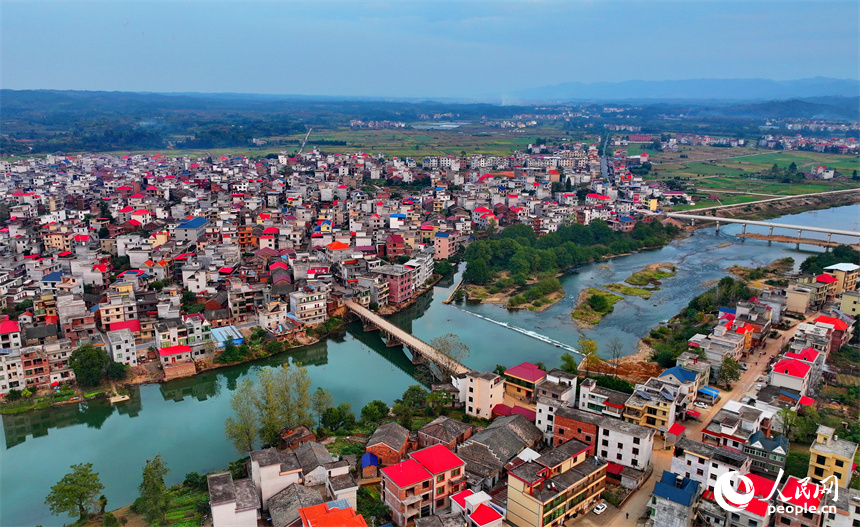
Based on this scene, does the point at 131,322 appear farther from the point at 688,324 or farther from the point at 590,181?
the point at 590,181

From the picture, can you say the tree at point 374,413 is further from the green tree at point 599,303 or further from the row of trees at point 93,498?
the green tree at point 599,303

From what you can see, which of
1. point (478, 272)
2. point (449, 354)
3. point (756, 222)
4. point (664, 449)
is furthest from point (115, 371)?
point (756, 222)

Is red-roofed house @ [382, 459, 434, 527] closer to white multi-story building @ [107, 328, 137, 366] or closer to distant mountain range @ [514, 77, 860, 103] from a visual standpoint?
white multi-story building @ [107, 328, 137, 366]

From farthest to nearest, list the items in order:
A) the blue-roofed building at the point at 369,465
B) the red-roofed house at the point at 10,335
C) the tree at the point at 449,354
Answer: the tree at the point at 449,354 → the red-roofed house at the point at 10,335 → the blue-roofed building at the point at 369,465

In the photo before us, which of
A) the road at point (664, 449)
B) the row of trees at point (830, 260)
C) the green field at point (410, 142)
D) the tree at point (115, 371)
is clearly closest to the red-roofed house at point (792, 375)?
the road at point (664, 449)

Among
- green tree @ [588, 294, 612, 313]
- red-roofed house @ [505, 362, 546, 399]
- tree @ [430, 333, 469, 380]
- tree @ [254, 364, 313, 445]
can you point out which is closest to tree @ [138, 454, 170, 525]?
tree @ [254, 364, 313, 445]

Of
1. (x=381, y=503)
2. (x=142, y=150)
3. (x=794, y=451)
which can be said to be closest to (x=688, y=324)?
(x=794, y=451)
